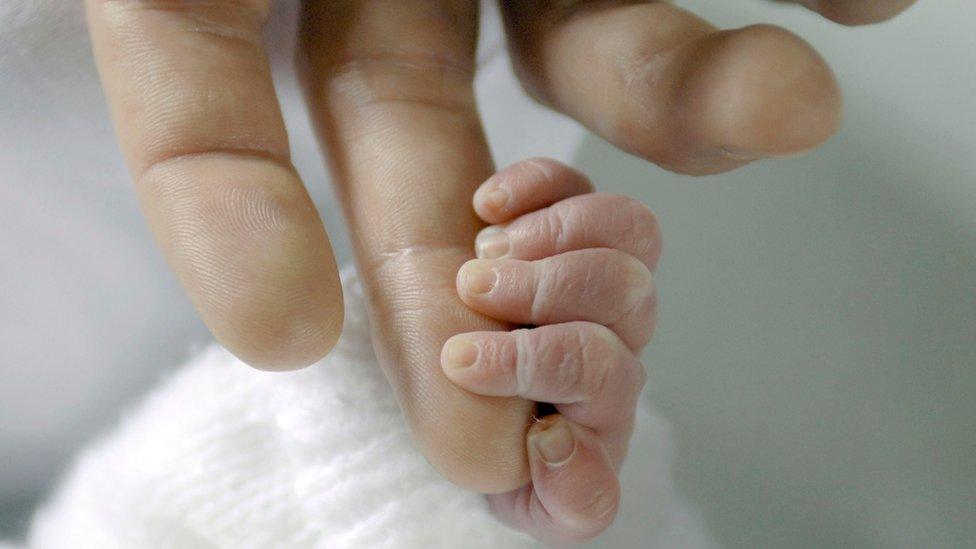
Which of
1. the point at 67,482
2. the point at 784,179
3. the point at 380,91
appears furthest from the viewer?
the point at 784,179

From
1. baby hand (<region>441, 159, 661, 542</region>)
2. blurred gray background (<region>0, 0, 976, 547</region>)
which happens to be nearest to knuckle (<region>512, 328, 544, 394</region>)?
baby hand (<region>441, 159, 661, 542</region>)

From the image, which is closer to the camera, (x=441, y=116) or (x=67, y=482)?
(x=441, y=116)

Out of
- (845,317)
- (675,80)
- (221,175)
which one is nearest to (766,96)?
(675,80)

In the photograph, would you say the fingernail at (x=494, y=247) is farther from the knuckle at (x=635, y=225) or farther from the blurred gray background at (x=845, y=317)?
the blurred gray background at (x=845, y=317)

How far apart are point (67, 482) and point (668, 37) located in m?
0.40

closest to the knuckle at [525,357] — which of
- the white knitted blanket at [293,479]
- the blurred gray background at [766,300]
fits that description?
the white knitted blanket at [293,479]

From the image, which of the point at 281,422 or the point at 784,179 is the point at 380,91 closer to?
the point at 281,422

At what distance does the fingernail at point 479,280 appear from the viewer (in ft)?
1.18

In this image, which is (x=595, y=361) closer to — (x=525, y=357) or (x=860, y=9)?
(x=525, y=357)

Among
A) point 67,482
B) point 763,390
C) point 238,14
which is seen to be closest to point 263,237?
point 238,14

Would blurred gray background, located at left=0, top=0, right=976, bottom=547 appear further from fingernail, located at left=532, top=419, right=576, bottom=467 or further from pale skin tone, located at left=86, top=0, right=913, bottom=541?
fingernail, located at left=532, top=419, right=576, bottom=467

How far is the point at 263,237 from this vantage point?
319 mm

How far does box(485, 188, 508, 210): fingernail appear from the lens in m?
0.39

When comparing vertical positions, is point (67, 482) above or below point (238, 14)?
below
